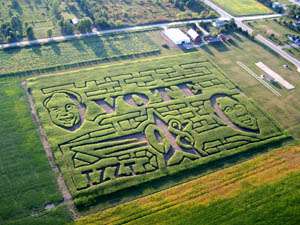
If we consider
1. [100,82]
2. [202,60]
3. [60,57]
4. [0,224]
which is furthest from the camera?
[202,60]

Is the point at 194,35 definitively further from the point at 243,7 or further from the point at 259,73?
the point at 243,7

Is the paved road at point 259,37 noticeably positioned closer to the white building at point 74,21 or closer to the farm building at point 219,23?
the farm building at point 219,23

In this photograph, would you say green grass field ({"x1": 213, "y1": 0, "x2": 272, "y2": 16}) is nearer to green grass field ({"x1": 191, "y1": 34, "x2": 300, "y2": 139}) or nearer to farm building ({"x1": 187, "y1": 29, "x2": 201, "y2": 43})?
green grass field ({"x1": 191, "y1": 34, "x2": 300, "y2": 139})

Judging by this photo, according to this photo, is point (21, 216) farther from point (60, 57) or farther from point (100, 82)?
point (60, 57)

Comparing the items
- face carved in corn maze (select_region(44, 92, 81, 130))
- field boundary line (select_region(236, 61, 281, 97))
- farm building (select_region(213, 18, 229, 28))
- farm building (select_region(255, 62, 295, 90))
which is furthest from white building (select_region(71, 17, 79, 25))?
farm building (select_region(255, 62, 295, 90))

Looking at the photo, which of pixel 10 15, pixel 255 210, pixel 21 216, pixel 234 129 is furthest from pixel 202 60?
pixel 21 216

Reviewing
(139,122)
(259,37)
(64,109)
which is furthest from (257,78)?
(64,109)
